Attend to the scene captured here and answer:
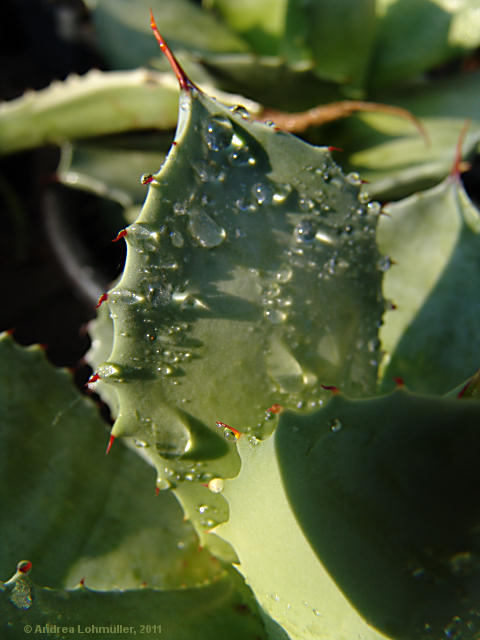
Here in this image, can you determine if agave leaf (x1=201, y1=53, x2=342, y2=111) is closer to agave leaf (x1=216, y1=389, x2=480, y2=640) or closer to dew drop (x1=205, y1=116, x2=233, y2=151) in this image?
dew drop (x1=205, y1=116, x2=233, y2=151)

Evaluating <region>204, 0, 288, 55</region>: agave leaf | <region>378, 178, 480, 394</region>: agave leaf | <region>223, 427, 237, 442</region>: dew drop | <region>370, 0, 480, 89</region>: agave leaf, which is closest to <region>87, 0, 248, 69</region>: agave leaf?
<region>204, 0, 288, 55</region>: agave leaf

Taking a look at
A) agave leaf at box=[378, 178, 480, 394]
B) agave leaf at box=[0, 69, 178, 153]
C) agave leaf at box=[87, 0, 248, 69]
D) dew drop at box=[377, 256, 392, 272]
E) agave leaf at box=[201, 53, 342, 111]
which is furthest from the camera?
agave leaf at box=[87, 0, 248, 69]

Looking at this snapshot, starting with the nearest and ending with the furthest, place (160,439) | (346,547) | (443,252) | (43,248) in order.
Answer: (346,547), (160,439), (443,252), (43,248)

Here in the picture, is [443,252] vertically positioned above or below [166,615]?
above

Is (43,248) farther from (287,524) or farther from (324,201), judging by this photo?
(287,524)

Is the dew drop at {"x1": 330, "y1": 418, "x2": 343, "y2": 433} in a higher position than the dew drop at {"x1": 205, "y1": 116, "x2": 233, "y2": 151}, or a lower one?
lower

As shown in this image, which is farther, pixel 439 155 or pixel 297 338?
pixel 439 155

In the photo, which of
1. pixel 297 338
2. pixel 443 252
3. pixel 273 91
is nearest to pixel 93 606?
pixel 297 338

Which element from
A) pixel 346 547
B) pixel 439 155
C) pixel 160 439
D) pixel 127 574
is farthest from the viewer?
pixel 439 155

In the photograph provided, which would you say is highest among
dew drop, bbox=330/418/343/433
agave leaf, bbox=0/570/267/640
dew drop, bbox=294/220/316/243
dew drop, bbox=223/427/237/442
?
dew drop, bbox=294/220/316/243
